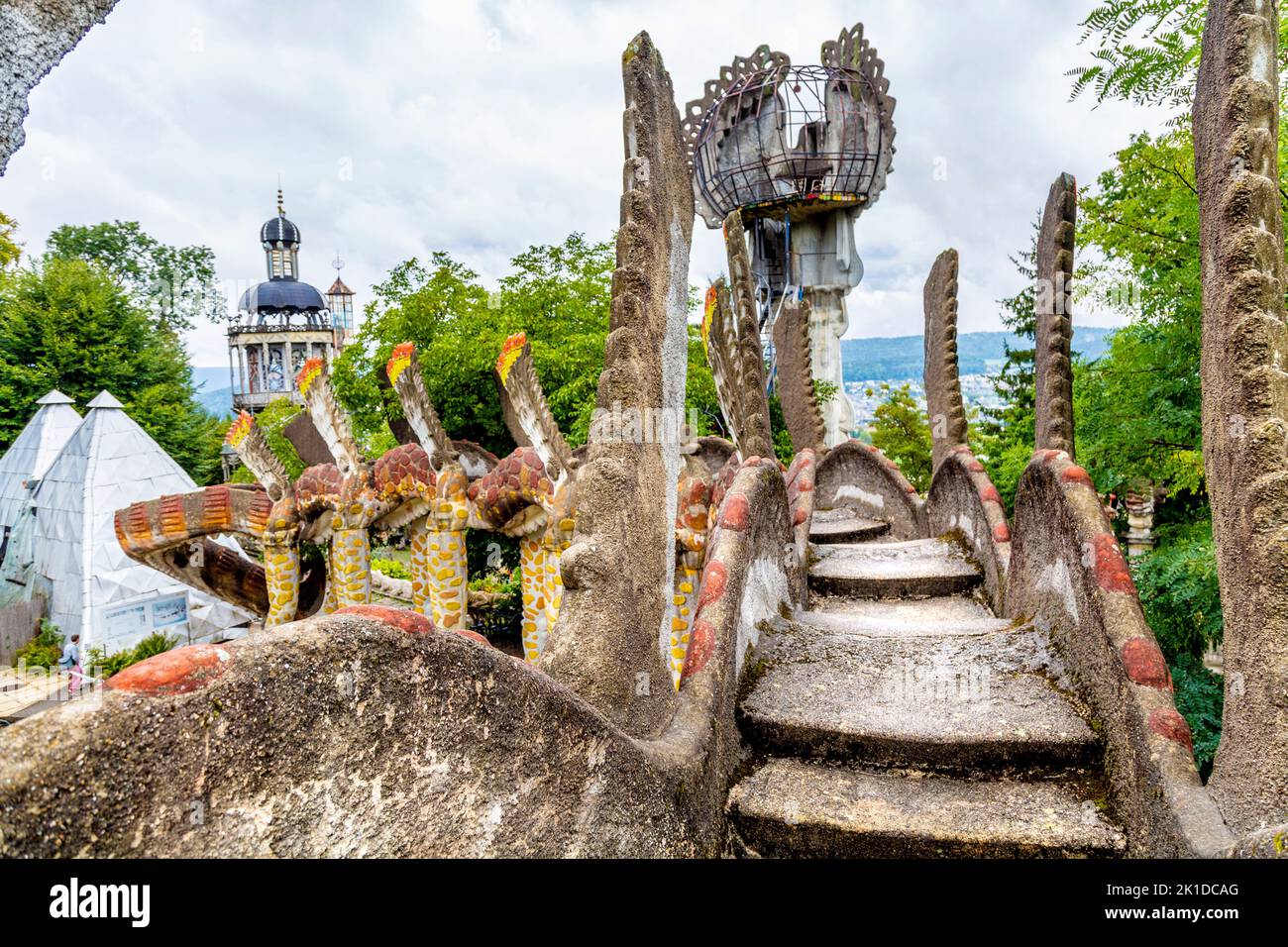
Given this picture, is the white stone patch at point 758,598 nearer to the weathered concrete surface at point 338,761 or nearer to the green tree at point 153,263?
the weathered concrete surface at point 338,761

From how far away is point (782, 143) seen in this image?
1916 centimetres

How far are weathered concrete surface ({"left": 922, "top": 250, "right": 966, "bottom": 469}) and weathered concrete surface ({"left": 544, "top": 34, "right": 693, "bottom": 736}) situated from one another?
5.20 meters

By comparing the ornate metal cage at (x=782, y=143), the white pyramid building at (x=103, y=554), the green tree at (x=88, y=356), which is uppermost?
the ornate metal cage at (x=782, y=143)

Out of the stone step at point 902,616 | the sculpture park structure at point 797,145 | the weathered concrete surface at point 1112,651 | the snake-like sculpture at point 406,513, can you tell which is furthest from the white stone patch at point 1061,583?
A: the sculpture park structure at point 797,145

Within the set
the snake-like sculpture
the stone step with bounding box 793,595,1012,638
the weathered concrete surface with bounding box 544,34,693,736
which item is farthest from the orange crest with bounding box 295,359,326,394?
the weathered concrete surface with bounding box 544,34,693,736

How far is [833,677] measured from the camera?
3.66 m

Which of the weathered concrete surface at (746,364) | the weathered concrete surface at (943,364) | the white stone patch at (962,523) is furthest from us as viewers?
the weathered concrete surface at (943,364)

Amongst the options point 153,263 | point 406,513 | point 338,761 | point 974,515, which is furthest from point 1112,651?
point 153,263

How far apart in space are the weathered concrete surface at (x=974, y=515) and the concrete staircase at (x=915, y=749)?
30.1 inches

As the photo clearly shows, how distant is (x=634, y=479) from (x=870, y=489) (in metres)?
6.98

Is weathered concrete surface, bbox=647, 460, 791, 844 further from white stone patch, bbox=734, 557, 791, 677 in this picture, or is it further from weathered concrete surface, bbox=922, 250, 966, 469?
weathered concrete surface, bbox=922, 250, 966, 469

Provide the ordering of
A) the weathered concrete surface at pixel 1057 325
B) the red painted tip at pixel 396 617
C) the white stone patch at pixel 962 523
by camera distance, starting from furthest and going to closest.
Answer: the white stone patch at pixel 962 523 < the weathered concrete surface at pixel 1057 325 < the red painted tip at pixel 396 617

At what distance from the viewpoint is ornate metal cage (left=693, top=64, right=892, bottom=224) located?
19.1 m

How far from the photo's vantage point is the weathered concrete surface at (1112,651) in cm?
243
